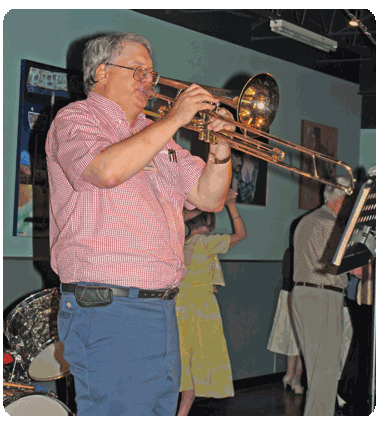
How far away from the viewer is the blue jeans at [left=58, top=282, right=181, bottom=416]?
177cm

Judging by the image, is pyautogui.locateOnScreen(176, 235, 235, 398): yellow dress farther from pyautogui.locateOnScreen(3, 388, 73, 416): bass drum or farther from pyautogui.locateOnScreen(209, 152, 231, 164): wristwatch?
pyautogui.locateOnScreen(209, 152, 231, 164): wristwatch

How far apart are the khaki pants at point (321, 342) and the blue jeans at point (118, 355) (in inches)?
105

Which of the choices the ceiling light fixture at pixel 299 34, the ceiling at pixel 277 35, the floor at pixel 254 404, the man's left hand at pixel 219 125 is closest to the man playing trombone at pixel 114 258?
the man's left hand at pixel 219 125

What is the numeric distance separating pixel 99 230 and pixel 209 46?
412cm

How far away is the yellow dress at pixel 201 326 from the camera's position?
4406 millimetres

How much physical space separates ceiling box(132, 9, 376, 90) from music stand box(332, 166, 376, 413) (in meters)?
2.99

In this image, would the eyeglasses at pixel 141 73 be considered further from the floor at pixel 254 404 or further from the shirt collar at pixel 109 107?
the floor at pixel 254 404

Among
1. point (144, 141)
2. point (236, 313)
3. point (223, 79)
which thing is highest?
point (223, 79)

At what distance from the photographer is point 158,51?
16.6ft

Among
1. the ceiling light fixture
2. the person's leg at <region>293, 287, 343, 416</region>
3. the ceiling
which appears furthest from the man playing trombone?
the ceiling

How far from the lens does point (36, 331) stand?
3.12 m

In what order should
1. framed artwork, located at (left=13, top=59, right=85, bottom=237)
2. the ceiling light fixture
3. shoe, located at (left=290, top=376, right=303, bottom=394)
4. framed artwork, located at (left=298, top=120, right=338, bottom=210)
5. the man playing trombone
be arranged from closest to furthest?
the man playing trombone → framed artwork, located at (left=13, top=59, right=85, bottom=237) → the ceiling light fixture → shoe, located at (left=290, top=376, right=303, bottom=394) → framed artwork, located at (left=298, top=120, right=338, bottom=210)
